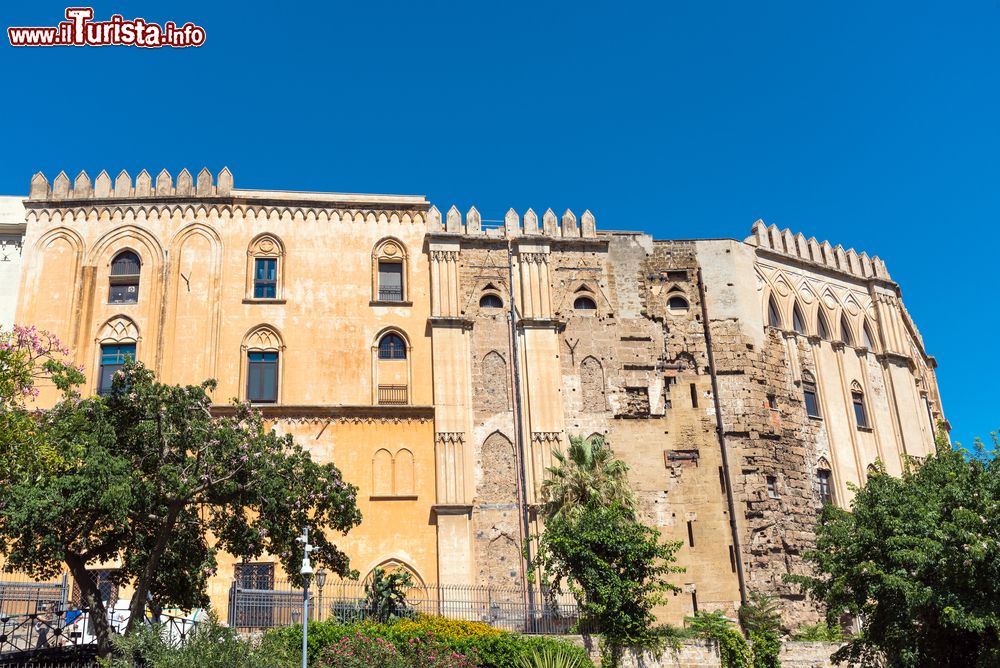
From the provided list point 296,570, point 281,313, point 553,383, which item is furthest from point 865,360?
point 296,570

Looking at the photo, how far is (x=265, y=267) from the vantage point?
109 ft

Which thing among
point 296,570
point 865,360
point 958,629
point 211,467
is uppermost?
point 865,360

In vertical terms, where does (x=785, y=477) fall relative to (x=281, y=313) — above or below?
below

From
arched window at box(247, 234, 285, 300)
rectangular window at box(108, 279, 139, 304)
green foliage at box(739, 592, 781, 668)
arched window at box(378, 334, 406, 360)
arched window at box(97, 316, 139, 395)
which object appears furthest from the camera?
arched window at box(247, 234, 285, 300)

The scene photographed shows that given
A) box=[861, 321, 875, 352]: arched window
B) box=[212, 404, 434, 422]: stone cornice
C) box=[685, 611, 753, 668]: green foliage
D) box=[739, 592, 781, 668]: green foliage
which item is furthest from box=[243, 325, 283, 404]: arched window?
box=[861, 321, 875, 352]: arched window

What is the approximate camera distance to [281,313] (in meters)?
32.4

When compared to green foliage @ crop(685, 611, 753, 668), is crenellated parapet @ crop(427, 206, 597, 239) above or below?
above

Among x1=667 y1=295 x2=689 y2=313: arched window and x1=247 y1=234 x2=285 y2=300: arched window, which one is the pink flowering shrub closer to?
x1=247 y1=234 x2=285 y2=300: arched window

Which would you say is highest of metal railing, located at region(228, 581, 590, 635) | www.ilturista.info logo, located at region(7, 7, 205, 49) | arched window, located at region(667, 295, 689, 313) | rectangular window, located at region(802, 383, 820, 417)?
www.ilturista.info logo, located at region(7, 7, 205, 49)

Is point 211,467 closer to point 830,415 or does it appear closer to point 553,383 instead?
point 553,383

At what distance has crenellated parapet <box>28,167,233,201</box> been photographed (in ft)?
108

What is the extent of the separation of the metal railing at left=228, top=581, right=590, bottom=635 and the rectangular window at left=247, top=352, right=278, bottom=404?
6.22 metres

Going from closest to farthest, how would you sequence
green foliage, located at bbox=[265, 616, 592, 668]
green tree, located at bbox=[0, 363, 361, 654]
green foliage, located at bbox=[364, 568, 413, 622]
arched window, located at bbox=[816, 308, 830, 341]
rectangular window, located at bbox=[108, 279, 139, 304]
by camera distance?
green tree, located at bbox=[0, 363, 361, 654] → green foliage, located at bbox=[265, 616, 592, 668] → green foliage, located at bbox=[364, 568, 413, 622] → rectangular window, located at bbox=[108, 279, 139, 304] → arched window, located at bbox=[816, 308, 830, 341]

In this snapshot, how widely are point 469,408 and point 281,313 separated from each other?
7.04 meters
